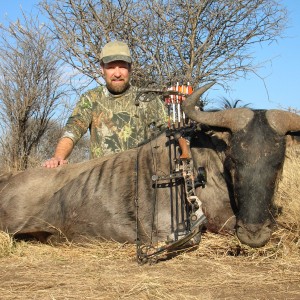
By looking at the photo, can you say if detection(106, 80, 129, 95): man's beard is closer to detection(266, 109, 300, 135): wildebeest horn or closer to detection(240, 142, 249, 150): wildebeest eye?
detection(266, 109, 300, 135): wildebeest horn

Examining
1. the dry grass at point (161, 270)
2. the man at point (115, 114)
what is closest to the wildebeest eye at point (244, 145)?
the dry grass at point (161, 270)

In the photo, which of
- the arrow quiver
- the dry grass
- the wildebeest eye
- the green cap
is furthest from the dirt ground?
the green cap

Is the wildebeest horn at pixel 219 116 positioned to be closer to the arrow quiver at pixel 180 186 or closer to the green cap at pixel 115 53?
the arrow quiver at pixel 180 186

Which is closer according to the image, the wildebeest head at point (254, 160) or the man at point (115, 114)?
the wildebeest head at point (254, 160)

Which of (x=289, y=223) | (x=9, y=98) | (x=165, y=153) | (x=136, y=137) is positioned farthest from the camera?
(x=9, y=98)

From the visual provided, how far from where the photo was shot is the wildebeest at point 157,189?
159 inches

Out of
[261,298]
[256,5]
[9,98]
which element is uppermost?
[256,5]

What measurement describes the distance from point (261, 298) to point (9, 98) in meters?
10.4

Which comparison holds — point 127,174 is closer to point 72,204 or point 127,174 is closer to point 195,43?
point 72,204

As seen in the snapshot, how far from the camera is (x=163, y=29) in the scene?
11.5 metres

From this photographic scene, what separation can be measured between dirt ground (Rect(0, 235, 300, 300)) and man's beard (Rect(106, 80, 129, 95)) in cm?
218

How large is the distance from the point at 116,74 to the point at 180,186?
6.99 feet

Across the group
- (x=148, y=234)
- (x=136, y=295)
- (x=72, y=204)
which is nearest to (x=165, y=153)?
(x=148, y=234)

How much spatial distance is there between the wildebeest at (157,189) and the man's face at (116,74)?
1.14 m
